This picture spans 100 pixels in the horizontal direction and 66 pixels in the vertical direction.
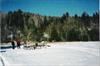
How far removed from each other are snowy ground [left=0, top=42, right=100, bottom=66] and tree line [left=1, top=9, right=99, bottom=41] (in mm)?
99

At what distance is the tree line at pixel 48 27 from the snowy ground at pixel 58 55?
0.33 ft

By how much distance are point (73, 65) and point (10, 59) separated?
0.76 m

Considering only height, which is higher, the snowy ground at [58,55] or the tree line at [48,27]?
the tree line at [48,27]

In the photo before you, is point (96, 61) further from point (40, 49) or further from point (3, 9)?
point (3, 9)

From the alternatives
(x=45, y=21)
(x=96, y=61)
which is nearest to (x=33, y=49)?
(x=45, y=21)

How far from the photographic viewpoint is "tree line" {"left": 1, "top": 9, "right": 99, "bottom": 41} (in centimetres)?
417

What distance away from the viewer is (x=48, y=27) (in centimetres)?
420

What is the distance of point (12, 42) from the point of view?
4191mm

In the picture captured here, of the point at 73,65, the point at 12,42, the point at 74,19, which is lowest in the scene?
the point at 73,65

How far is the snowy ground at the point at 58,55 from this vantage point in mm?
4070

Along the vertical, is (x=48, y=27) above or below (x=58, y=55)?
above

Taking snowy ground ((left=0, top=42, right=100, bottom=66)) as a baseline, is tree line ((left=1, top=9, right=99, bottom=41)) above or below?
above

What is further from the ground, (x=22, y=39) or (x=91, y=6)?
(x=91, y=6)

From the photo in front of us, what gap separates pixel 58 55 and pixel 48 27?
37 centimetres
